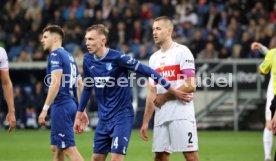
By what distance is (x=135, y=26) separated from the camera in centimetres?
2481

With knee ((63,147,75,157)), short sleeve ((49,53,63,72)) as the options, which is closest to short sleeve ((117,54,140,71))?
short sleeve ((49,53,63,72))

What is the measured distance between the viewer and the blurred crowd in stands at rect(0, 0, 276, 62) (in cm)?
2339

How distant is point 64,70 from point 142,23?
14953 mm

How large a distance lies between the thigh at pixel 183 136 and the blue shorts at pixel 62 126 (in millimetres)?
1695

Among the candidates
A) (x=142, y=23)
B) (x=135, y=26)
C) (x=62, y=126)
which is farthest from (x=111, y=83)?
(x=142, y=23)

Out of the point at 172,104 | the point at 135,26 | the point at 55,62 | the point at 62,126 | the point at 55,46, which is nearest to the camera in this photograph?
the point at 172,104

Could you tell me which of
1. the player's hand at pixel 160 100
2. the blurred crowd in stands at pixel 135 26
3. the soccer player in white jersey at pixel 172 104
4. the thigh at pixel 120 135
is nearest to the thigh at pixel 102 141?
the thigh at pixel 120 135

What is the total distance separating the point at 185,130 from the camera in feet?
31.4

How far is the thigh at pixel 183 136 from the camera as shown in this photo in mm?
9531

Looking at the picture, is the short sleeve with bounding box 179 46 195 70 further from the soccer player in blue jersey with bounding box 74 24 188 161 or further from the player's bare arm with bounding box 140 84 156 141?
the player's bare arm with bounding box 140 84 156 141

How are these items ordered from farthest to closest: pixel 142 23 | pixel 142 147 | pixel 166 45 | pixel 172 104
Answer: pixel 142 23
pixel 142 147
pixel 166 45
pixel 172 104

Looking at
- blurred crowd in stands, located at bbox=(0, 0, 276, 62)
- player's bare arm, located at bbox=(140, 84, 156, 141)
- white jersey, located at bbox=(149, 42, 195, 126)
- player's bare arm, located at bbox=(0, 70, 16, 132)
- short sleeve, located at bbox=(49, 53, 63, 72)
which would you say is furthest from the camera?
blurred crowd in stands, located at bbox=(0, 0, 276, 62)

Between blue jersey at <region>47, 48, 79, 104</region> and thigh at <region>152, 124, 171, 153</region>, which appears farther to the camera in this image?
blue jersey at <region>47, 48, 79, 104</region>

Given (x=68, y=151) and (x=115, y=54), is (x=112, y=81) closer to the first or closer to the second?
(x=115, y=54)
